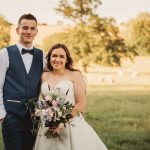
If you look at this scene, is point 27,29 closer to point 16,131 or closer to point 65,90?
point 65,90

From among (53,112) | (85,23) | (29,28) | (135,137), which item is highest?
(85,23)

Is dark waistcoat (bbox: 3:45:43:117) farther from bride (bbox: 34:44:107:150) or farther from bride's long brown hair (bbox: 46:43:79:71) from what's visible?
bride's long brown hair (bbox: 46:43:79:71)

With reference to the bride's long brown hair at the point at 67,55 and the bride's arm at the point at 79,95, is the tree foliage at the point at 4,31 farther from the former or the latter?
the bride's arm at the point at 79,95

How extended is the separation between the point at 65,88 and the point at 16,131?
0.71 meters

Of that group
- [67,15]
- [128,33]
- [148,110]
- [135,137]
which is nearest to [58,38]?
[67,15]

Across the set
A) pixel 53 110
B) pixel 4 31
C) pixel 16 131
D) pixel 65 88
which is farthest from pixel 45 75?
pixel 4 31

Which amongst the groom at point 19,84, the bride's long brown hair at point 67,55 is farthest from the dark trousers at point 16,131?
the bride's long brown hair at point 67,55

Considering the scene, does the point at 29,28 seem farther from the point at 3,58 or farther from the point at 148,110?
the point at 148,110

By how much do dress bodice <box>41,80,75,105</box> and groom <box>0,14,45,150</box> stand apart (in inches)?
3.1

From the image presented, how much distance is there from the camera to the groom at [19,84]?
4879mm

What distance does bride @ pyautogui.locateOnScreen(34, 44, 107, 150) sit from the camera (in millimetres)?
5168

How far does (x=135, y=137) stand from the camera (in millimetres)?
9281

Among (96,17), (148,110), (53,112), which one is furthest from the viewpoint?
(96,17)

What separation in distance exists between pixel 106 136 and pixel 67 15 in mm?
35052
